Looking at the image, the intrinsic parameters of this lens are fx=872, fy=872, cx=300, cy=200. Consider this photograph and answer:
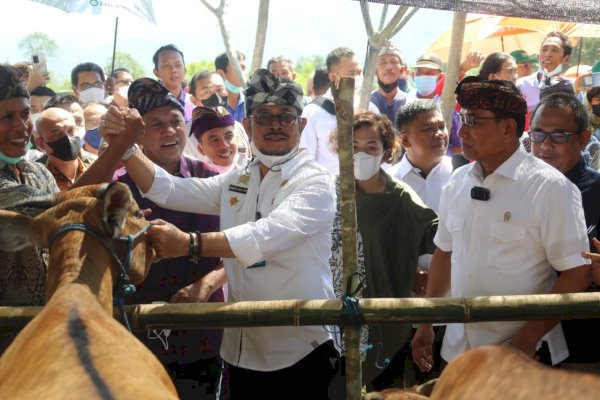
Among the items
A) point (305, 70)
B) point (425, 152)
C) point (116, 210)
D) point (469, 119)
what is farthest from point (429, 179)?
point (305, 70)

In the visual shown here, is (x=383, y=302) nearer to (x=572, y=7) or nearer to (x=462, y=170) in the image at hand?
(x=462, y=170)

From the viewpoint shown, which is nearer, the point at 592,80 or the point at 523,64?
the point at 592,80

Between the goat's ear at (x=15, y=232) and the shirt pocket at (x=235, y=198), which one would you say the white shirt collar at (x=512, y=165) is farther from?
the goat's ear at (x=15, y=232)

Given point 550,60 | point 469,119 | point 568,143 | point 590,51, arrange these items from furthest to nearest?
point 590,51, point 550,60, point 568,143, point 469,119

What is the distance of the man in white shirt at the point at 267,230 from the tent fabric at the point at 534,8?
930mm

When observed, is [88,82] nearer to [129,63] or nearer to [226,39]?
[226,39]

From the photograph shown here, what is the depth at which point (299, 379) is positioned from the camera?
424 cm

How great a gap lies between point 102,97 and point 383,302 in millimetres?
7318

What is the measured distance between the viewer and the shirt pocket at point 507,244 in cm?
422

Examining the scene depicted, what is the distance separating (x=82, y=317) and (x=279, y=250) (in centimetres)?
130

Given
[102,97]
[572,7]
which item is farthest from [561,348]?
[102,97]

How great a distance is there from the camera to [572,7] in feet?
14.2

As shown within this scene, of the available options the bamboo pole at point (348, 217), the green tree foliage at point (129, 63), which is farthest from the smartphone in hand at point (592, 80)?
the green tree foliage at point (129, 63)

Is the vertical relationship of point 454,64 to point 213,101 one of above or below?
above
